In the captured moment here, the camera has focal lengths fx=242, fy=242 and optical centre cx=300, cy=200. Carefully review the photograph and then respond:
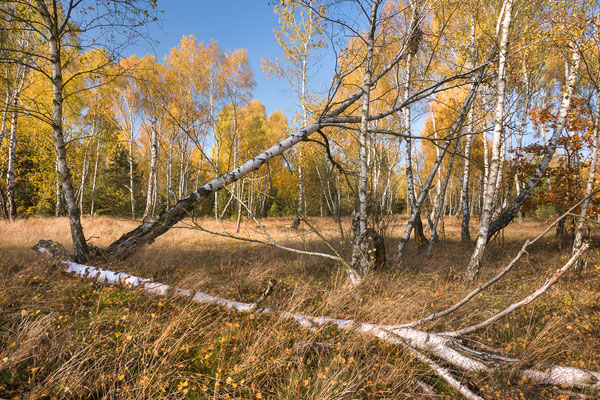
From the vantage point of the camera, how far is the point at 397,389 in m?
1.92

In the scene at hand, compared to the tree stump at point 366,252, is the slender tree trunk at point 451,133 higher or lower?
higher

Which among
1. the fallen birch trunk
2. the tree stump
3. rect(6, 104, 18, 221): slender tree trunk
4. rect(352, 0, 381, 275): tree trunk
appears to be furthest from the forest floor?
rect(6, 104, 18, 221): slender tree trunk

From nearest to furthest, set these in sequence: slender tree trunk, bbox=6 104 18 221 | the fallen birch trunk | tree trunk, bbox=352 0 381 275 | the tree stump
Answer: the fallen birch trunk, tree trunk, bbox=352 0 381 275, the tree stump, slender tree trunk, bbox=6 104 18 221

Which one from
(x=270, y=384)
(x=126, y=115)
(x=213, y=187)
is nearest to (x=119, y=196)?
(x=126, y=115)

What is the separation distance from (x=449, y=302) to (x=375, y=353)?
1.87 metres

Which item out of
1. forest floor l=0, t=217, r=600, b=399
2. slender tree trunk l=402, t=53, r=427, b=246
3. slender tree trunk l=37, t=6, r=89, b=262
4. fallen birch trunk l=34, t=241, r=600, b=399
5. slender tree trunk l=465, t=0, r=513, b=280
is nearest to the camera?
forest floor l=0, t=217, r=600, b=399

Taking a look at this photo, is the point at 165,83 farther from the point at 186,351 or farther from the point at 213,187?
the point at 186,351

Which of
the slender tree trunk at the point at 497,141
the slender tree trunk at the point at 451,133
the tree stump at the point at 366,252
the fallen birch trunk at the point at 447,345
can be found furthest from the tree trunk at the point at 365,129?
the slender tree trunk at the point at 497,141

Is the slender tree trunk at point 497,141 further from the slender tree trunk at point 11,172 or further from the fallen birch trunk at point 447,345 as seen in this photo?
the slender tree trunk at point 11,172

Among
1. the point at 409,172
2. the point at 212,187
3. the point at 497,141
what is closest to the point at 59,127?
the point at 212,187

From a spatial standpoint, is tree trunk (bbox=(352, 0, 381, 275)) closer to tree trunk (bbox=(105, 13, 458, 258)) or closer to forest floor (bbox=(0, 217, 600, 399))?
tree trunk (bbox=(105, 13, 458, 258))

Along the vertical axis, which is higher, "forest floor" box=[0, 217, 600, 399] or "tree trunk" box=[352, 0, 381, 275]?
"tree trunk" box=[352, 0, 381, 275]

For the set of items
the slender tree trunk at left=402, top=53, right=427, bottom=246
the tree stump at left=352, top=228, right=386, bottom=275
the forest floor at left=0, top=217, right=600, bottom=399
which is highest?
the slender tree trunk at left=402, top=53, right=427, bottom=246

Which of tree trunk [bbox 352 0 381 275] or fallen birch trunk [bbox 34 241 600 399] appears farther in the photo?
tree trunk [bbox 352 0 381 275]
